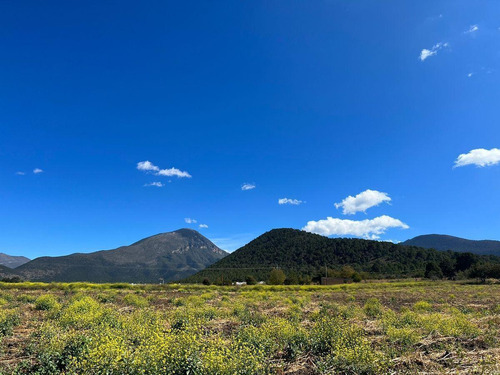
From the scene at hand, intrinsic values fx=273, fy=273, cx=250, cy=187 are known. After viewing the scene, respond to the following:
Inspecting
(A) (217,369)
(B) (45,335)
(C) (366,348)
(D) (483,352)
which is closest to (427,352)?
(D) (483,352)

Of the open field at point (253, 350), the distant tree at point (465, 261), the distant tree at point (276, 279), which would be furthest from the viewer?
the distant tree at point (465, 261)

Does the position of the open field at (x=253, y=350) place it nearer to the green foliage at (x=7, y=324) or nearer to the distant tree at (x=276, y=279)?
the green foliage at (x=7, y=324)

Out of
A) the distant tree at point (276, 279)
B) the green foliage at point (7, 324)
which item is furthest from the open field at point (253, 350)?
the distant tree at point (276, 279)

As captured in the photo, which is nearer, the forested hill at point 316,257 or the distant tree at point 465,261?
the distant tree at point 465,261

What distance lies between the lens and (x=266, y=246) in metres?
184

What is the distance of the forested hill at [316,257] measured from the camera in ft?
421

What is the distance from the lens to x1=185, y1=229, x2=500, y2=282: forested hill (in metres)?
128

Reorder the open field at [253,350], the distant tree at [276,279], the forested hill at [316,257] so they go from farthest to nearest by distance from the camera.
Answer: the forested hill at [316,257] → the distant tree at [276,279] → the open field at [253,350]

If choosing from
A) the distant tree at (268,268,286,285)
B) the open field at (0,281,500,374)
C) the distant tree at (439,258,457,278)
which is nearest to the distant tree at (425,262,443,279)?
the distant tree at (439,258,457,278)

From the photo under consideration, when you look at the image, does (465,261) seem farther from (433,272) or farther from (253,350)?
(253,350)

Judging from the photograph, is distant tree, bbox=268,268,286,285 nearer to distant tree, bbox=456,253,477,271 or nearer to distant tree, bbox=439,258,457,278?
distant tree, bbox=439,258,457,278

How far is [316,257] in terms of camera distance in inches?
6132

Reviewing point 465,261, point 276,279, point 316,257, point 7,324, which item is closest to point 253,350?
point 7,324

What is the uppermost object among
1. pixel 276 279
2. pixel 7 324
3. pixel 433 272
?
pixel 7 324
